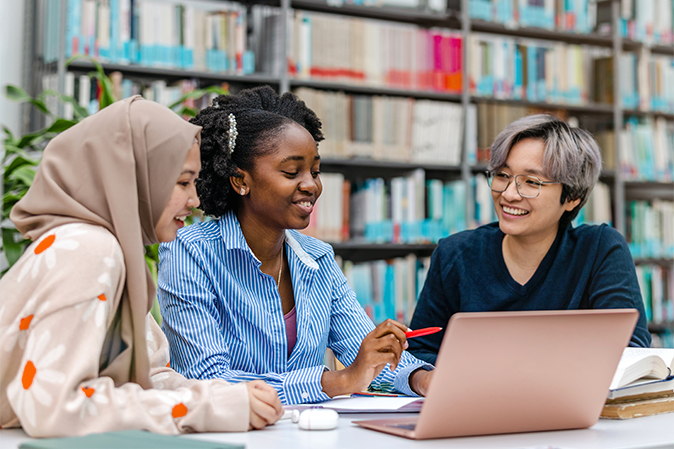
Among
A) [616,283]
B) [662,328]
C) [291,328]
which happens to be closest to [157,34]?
[291,328]

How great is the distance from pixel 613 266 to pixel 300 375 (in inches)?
32.4

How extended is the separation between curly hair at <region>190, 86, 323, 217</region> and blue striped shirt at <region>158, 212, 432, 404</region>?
0.05 m

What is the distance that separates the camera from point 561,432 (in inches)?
37.5

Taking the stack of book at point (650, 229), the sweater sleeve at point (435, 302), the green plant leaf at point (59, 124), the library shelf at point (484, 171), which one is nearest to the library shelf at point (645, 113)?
the library shelf at point (484, 171)

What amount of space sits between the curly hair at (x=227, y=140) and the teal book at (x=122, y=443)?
2.54 feet

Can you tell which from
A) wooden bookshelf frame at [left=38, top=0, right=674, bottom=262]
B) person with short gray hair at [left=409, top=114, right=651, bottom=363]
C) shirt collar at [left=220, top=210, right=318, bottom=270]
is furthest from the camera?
wooden bookshelf frame at [left=38, top=0, right=674, bottom=262]

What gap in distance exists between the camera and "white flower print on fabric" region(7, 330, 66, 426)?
813mm

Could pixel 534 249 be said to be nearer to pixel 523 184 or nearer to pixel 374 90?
pixel 523 184

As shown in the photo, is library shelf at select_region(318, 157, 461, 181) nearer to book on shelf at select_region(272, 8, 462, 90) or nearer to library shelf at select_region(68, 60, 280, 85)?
book on shelf at select_region(272, 8, 462, 90)

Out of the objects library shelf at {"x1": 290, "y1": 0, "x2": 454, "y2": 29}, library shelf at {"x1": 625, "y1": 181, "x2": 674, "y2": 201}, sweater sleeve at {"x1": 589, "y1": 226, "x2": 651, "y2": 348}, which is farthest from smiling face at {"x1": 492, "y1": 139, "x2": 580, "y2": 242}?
library shelf at {"x1": 625, "y1": 181, "x2": 674, "y2": 201}

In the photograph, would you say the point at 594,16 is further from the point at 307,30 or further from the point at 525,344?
the point at 525,344

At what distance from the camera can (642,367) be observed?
3.49ft

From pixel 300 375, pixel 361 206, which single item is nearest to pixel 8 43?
pixel 361 206

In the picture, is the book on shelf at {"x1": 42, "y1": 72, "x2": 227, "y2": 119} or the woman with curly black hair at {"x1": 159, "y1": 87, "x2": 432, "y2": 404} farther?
the book on shelf at {"x1": 42, "y1": 72, "x2": 227, "y2": 119}
